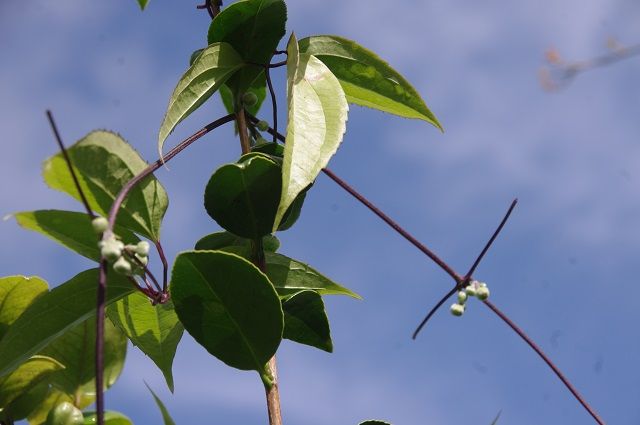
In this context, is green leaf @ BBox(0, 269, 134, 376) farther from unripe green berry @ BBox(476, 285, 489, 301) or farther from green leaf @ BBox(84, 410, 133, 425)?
unripe green berry @ BBox(476, 285, 489, 301)

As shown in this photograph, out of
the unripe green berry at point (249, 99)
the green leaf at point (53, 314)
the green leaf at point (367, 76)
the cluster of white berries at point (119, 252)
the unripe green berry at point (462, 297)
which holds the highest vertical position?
the green leaf at point (367, 76)

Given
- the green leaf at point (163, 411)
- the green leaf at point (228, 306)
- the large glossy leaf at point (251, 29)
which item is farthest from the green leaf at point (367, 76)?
the green leaf at point (163, 411)

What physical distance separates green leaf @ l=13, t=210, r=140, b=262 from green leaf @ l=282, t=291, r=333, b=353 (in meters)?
0.17

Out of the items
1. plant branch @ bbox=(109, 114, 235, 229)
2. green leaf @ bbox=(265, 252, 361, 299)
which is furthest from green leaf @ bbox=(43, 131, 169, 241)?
green leaf @ bbox=(265, 252, 361, 299)

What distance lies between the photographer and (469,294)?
80 cm

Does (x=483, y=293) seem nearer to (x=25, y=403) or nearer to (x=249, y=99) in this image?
(x=249, y=99)

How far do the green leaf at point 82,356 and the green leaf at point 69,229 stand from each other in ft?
0.43

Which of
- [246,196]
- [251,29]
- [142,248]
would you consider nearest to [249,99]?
[251,29]

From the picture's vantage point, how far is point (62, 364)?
868mm

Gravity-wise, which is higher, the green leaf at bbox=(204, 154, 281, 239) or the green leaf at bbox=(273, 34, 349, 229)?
the green leaf at bbox=(273, 34, 349, 229)

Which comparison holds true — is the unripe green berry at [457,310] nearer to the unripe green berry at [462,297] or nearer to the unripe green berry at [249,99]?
the unripe green berry at [462,297]

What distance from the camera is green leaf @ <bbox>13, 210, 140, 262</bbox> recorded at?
74 centimetres

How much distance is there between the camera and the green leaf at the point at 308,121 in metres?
0.69

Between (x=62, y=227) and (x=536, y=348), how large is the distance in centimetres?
46
